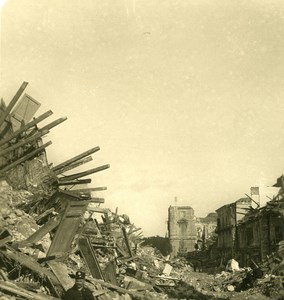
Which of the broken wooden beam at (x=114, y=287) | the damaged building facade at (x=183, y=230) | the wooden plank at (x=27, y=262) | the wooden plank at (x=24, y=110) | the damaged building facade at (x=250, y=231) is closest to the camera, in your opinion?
the wooden plank at (x=27, y=262)

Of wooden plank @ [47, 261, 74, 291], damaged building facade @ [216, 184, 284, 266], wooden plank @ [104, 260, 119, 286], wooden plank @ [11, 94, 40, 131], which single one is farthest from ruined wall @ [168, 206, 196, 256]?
wooden plank @ [47, 261, 74, 291]

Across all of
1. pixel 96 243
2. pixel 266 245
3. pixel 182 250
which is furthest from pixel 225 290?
pixel 182 250

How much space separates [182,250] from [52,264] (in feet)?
163

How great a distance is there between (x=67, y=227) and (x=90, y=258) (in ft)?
5.34

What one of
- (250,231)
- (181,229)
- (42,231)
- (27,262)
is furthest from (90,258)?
(181,229)

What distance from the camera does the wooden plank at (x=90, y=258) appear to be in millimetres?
12148

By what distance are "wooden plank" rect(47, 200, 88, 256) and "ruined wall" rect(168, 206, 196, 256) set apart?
47.6 meters

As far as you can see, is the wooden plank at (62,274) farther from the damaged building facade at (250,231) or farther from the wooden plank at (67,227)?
the damaged building facade at (250,231)

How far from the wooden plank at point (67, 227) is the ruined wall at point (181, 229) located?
156 feet

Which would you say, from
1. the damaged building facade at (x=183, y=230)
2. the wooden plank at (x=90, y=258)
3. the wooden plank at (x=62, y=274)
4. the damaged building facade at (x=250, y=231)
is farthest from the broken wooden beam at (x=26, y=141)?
the damaged building facade at (x=183, y=230)

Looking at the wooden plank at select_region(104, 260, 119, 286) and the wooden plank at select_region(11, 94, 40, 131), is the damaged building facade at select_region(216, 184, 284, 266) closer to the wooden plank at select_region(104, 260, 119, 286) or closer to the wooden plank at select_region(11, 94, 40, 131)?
the wooden plank at select_region(104, 260, 119, 286)

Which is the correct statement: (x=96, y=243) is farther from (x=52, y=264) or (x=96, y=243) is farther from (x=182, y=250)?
(x=182, y=250)

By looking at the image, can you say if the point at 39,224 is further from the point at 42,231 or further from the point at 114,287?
the point at 114,287

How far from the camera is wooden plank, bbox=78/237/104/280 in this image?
12.1 m
